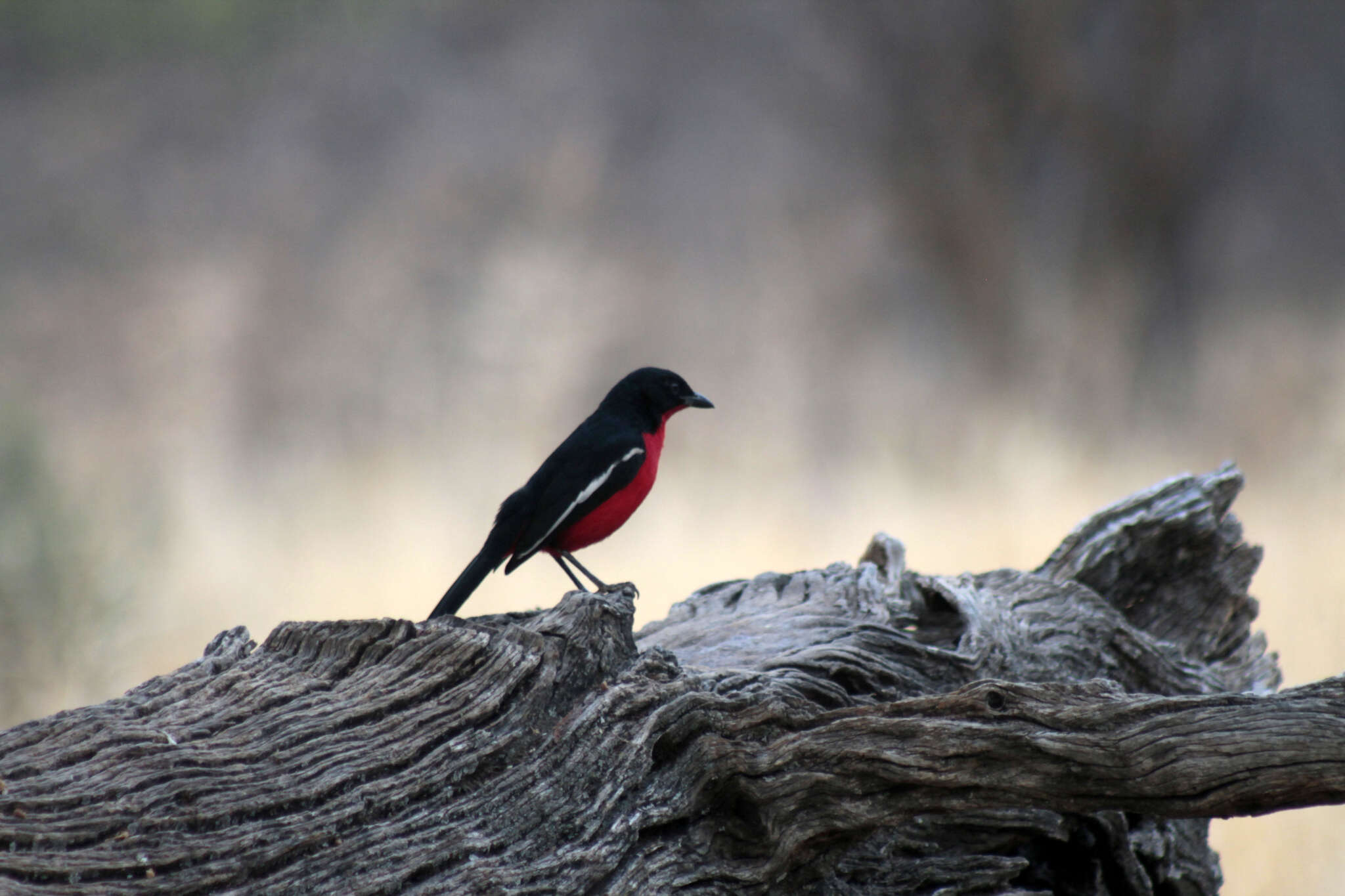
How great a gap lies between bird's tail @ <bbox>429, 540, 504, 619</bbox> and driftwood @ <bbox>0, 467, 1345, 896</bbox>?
30 centimetres

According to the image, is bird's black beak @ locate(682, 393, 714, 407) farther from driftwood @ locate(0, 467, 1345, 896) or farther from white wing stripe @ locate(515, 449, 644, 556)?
driftwood @ locate(0, 467, 1345, 896)

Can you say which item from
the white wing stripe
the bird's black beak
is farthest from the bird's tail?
the bird's black beak

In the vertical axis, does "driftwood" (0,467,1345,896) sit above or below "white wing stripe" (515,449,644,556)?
below

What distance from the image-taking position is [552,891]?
1.84 meters

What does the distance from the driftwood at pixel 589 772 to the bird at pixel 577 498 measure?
33 centimetres

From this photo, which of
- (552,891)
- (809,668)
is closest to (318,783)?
(552,891)

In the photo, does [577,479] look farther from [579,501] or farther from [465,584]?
[465,584]

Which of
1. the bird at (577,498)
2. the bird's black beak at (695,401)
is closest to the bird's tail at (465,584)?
the bird at (577,498)

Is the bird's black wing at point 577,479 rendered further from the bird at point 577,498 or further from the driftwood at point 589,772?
the driftwood at point 589,772

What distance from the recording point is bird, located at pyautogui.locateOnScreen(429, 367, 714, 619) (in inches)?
111

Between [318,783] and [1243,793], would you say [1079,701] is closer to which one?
[1243,793]

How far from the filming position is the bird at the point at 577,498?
2.82 metres

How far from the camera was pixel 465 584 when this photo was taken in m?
2.65

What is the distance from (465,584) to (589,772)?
0.79 meters
